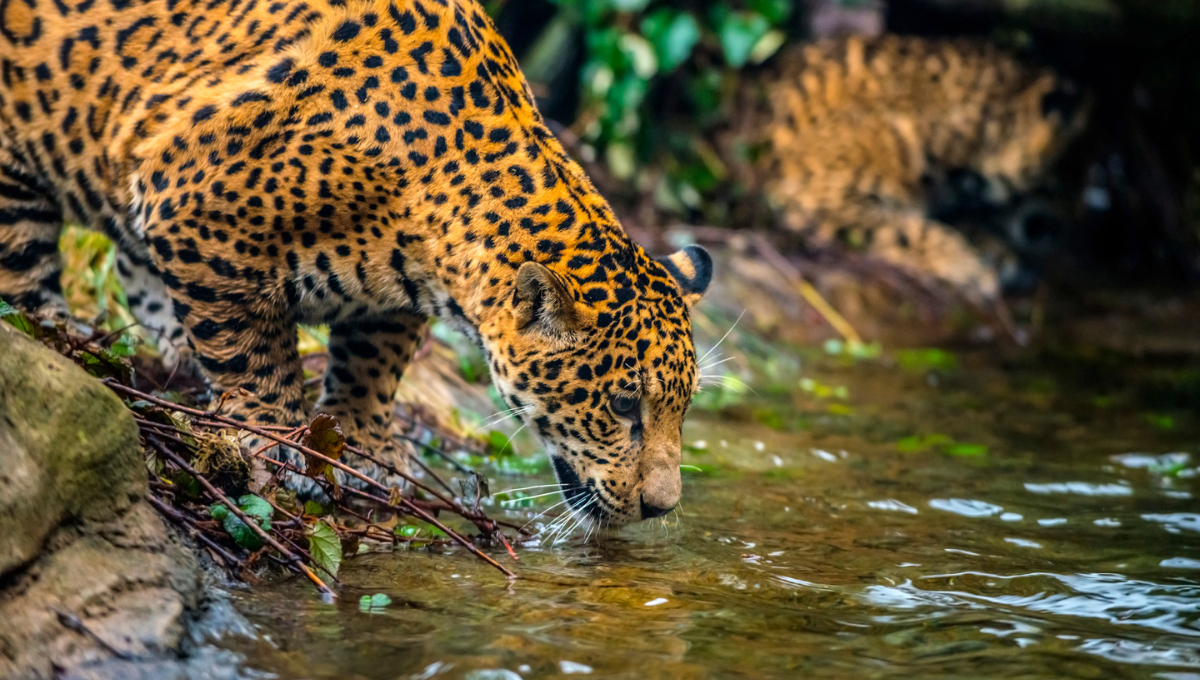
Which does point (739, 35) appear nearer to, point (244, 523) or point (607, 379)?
point (607, 379)

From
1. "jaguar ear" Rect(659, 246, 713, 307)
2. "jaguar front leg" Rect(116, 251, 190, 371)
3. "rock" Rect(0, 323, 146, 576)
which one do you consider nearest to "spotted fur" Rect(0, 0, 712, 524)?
"jaguar ear" Rect(659, 246, 713, 307)

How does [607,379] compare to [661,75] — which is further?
[661,75]

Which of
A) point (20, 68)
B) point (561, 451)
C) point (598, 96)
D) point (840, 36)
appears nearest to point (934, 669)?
point (561, 451)

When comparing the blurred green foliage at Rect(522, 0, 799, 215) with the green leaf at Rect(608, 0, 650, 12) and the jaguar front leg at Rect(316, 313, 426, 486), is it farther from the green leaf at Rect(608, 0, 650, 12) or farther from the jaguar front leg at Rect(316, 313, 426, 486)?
the jaguar front leg at Rect(316, 313, 426, 486)

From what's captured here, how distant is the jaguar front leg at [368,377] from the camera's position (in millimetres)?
5828

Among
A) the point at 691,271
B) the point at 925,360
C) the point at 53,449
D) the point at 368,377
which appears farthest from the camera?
the point at 925,360

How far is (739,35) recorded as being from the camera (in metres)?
12.1

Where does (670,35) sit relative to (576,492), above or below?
above

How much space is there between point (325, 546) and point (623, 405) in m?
1.34

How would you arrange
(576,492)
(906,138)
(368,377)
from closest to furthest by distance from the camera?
(576,492), (368,377), (906,138)

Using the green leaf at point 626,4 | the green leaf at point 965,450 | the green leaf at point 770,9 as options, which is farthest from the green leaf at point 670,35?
the green leaf at point 965,450

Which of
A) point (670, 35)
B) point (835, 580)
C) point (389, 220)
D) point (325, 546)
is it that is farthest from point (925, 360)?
point (325, 546)

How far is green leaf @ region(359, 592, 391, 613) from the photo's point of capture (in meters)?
4.09

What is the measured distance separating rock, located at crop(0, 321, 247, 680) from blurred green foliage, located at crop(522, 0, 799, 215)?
8508mm
